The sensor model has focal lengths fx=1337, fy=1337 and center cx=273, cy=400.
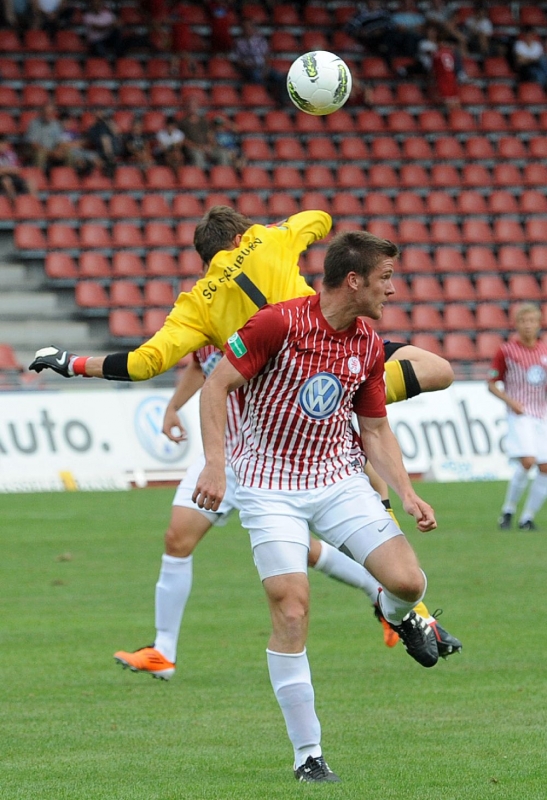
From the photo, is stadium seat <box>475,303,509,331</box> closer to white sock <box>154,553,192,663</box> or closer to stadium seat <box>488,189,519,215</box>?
stadium seat <box>488,189,519,215</box>

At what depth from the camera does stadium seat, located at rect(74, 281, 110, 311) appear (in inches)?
842

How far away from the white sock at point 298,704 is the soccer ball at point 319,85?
3270mm

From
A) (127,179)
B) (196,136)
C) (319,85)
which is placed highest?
(319,85)

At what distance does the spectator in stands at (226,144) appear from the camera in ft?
78.8

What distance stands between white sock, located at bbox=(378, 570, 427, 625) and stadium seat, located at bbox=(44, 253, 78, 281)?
1690 cm

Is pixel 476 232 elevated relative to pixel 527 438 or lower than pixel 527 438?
elevated

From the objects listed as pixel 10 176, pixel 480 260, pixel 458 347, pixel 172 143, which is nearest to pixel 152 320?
pixel 10 176

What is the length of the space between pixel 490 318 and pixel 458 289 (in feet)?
2.78

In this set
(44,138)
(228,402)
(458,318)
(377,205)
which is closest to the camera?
(228,402)

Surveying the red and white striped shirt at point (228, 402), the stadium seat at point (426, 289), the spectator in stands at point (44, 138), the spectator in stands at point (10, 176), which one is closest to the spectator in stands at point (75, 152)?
the spectator in stands at point (44, 138)

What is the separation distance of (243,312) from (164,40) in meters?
20.4

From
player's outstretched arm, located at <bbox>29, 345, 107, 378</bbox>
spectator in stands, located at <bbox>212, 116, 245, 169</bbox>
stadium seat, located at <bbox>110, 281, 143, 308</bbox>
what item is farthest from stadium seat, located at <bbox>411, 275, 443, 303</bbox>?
player's outstretched arm, located at <bbox>29, 345, 107, 378</bbox>

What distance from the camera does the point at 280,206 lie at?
23578 mm

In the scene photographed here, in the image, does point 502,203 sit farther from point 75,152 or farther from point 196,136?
point 75,152
